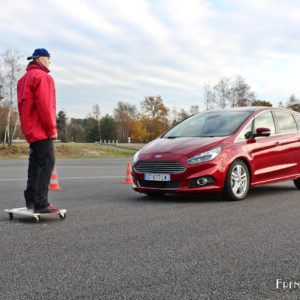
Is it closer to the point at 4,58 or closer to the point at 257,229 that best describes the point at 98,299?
the point at 257,229

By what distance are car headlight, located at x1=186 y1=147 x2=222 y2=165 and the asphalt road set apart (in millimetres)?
716

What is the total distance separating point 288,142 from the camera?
28.2 ft

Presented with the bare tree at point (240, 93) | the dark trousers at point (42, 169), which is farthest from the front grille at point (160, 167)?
the bare tree at point (240, 93)

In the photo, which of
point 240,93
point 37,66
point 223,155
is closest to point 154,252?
point 37,66

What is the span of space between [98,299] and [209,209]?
3845mm

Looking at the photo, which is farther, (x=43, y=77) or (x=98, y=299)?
(x=43, y=77)

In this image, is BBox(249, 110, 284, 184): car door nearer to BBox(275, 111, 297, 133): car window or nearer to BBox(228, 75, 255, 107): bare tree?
BBox(275, 111, 297, 133): car window

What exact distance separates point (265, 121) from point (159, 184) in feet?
8.70

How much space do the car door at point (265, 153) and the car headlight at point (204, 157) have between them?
0.88 metres

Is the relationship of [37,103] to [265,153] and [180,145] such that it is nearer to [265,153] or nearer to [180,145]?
[180,145]

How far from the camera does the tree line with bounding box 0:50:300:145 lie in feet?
143

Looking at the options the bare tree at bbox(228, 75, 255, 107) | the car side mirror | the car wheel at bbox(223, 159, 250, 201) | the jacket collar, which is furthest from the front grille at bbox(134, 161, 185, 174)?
the bare tree at bbox(228, 75, 255, 107)

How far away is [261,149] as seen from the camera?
A: 7.89 m

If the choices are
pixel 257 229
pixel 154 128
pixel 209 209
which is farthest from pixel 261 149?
pixel 154 128
